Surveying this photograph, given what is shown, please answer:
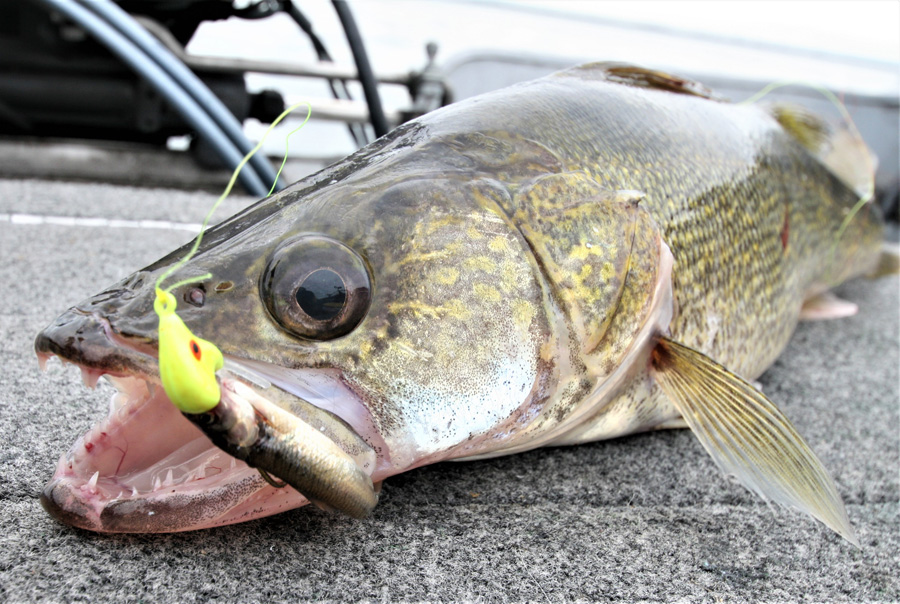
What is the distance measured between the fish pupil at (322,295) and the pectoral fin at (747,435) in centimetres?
58

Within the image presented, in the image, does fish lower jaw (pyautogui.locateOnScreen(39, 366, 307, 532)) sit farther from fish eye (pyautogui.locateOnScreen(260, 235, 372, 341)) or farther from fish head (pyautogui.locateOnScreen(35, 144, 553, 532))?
fish eye (pyautogui.locateOnScreen(260, 235, 372, 341))

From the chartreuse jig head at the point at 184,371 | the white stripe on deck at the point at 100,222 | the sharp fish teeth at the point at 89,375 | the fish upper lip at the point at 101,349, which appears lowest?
the white stripe on deck at the point at 100,222

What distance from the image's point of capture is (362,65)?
2.99 metres

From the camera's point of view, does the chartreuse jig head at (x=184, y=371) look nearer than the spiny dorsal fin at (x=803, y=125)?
Yes

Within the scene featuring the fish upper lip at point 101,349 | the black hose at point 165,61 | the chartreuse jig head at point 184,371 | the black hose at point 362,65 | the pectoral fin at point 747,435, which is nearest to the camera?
the chartreuse jig head at point 184,371

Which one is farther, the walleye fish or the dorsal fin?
the dorsal fin

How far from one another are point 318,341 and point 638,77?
994mm

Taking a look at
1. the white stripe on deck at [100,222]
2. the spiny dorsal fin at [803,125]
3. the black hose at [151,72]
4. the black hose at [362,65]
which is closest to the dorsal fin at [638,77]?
the spiny dorsal fin at [803,125]

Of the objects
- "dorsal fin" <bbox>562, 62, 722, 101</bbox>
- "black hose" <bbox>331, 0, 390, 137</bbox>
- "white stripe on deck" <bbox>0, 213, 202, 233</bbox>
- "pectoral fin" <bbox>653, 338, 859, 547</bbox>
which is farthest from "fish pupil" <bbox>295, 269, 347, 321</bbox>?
"black hose" <bbox>331, 0, 390, 137</bbox>

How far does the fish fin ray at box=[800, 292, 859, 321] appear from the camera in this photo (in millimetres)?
2215

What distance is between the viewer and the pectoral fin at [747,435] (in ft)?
3.38

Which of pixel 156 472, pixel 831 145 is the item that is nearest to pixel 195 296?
pixel 156 472

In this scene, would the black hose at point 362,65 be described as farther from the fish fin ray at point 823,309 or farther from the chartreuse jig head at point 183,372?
the chartreuse jig head at point 183,372

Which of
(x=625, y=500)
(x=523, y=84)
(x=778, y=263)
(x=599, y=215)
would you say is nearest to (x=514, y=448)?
(x=625, y=500)
